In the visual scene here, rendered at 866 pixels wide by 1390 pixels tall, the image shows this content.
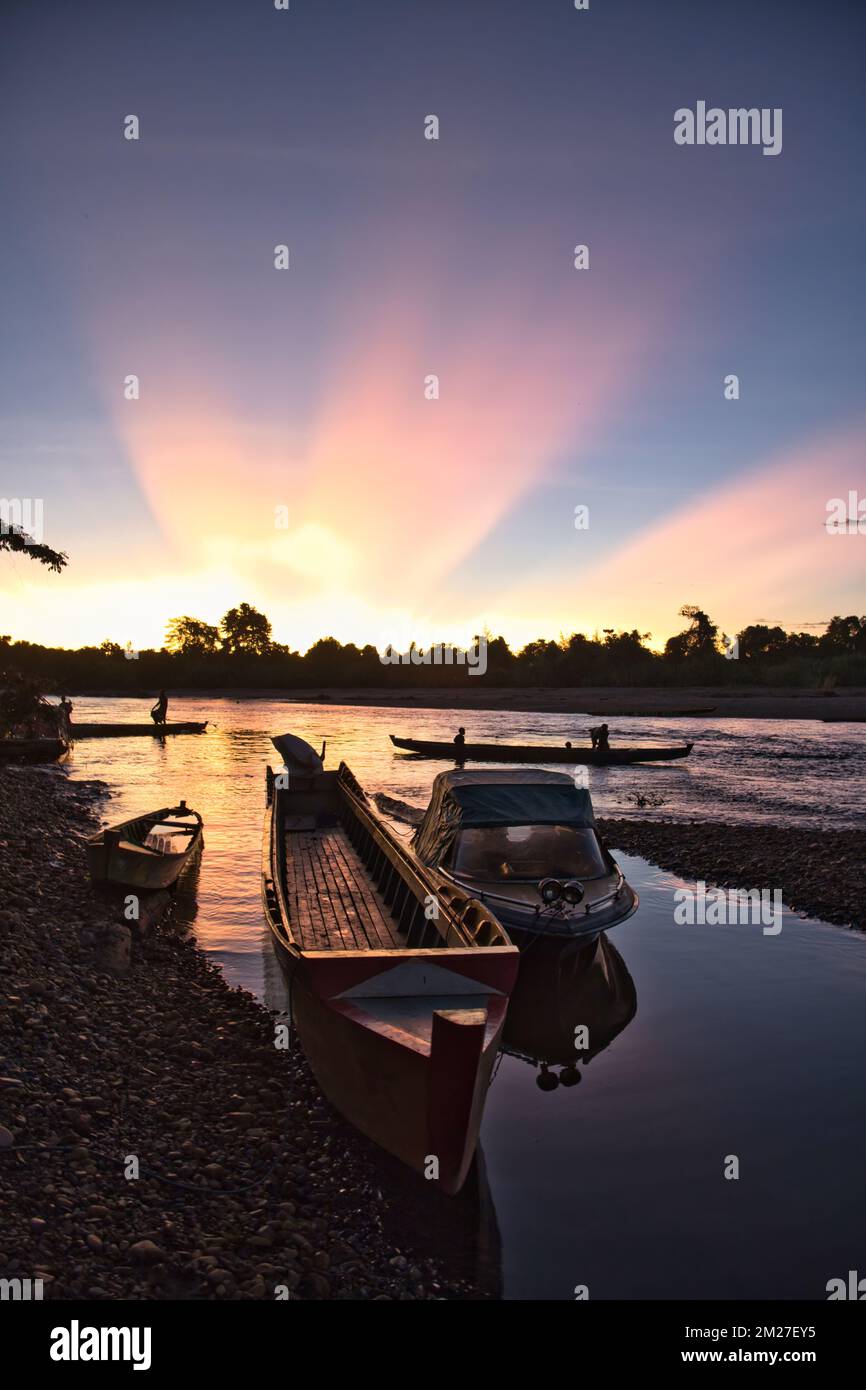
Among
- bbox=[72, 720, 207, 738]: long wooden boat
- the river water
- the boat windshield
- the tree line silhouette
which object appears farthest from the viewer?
the tree line silhouette

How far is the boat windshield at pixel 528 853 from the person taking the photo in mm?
11766

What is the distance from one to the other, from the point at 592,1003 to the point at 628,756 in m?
31.6

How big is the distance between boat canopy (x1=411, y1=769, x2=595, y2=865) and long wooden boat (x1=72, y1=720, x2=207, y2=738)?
45936mm

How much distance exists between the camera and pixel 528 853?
12000 mm

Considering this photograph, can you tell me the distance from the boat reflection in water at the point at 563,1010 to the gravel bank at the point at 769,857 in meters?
5.75

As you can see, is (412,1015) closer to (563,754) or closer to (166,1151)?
(166,1151)

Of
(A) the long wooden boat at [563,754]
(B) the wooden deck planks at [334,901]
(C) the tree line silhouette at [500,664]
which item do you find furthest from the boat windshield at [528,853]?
(C) the tree line silhouette at [500,664]

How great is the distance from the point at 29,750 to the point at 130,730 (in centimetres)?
2164

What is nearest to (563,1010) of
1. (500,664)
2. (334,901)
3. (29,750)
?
(334,901)

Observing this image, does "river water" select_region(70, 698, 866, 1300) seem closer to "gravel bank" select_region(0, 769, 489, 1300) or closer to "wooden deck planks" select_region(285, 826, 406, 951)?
"gravel bank" select_region(0, 769, 489, 1300)

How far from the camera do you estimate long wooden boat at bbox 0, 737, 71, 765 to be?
3431cm

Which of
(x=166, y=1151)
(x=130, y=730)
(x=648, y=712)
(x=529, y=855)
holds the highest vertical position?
(x=529, y=855)

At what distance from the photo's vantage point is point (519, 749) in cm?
4269

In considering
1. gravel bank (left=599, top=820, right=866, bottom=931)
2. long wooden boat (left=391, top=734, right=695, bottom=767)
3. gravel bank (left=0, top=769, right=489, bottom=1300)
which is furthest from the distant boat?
gravel bank (left=0, top=769, right=489, bottom=1300)
